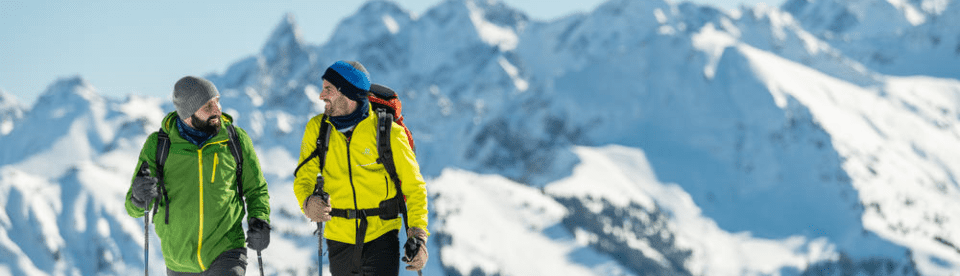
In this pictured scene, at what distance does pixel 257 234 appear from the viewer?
772cm

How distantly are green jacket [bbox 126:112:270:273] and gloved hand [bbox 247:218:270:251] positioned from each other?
0.12 meters

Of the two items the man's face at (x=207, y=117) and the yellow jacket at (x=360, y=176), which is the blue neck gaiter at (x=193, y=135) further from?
the yellow jacket at (x=360, y=176)

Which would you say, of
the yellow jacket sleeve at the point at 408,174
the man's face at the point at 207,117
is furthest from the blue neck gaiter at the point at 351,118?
the man's face at the point at 207,117

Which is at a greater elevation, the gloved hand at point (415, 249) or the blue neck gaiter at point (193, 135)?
the blue neck gaiter at point (193, 135)

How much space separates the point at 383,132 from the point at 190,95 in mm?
2006

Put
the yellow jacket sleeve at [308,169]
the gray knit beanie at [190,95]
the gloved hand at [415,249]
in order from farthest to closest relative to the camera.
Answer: the yellow jacket sleeve at [308,169] → the gray knit beanie at [190,95] → the gloved hand at [415,249]

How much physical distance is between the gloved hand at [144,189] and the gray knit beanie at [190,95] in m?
0.71

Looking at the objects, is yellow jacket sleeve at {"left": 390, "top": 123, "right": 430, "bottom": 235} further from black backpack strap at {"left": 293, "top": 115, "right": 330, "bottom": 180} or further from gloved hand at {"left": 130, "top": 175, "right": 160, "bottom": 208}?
gloved hand at {"left": 130, "top": 175, "right": 160, "bottom": 208}

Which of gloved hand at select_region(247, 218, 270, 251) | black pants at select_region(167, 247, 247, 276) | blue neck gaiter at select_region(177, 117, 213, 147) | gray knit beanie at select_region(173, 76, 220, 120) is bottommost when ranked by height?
black pants at select_region(167, 247, 247, 276)

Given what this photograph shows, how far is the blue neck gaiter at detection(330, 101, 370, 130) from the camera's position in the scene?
24.6ft

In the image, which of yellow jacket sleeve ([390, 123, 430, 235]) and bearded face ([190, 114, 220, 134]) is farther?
bearded face ([190, 114, 220, 134])

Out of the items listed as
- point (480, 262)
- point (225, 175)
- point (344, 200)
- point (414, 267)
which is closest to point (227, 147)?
point (225, 175)

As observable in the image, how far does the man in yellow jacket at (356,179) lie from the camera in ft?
24.2

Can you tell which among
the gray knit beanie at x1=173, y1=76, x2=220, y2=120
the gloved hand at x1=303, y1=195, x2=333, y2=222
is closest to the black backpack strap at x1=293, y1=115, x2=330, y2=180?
the gloved hand at x1=303, y1=195, x2=333, y2=222
